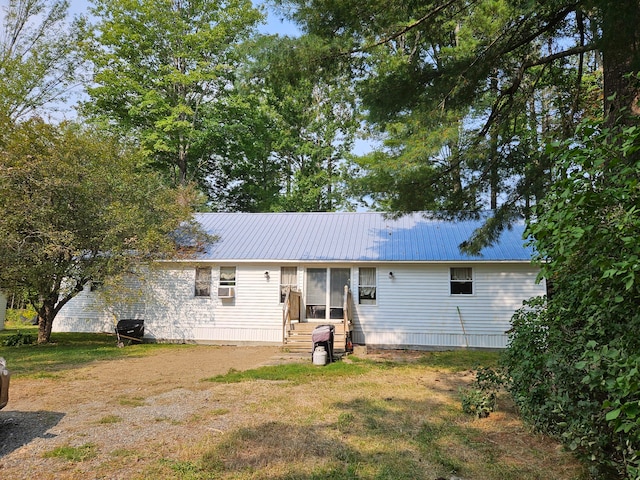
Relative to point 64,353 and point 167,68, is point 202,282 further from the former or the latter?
point 167,68

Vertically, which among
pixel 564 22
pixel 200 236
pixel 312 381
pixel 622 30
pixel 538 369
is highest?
pixel 564 22

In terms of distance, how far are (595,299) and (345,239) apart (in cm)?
1171

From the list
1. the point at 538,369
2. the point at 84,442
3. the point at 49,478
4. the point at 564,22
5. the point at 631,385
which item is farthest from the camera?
the point at 564,22

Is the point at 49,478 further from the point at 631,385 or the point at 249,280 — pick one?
the point at 249,280

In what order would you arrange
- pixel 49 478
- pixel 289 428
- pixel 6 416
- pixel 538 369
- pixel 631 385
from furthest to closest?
pixel 6 416, pixel 289 428, pixel 538 369, pixel 49 478, pixel 631 385

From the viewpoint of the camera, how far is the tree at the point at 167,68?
73.1 feet

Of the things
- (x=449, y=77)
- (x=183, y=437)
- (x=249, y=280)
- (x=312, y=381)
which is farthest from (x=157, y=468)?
(x=249, y=280)

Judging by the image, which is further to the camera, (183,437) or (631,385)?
(183,437)

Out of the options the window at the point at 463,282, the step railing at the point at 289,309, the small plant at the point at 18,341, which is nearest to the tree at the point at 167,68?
the small plant at the point at 18,341

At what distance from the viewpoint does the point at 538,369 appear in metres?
4.27

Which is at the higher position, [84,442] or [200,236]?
[200,236]

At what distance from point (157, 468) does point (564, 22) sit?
846 centimetres

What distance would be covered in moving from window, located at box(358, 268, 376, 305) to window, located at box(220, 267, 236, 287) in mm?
4269

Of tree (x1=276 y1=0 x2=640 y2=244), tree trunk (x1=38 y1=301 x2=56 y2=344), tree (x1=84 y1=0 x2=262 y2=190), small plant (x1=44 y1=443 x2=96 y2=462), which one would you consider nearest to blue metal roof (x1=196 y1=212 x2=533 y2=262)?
tree (x1=276 y1=0 x2=640 y2=244)
